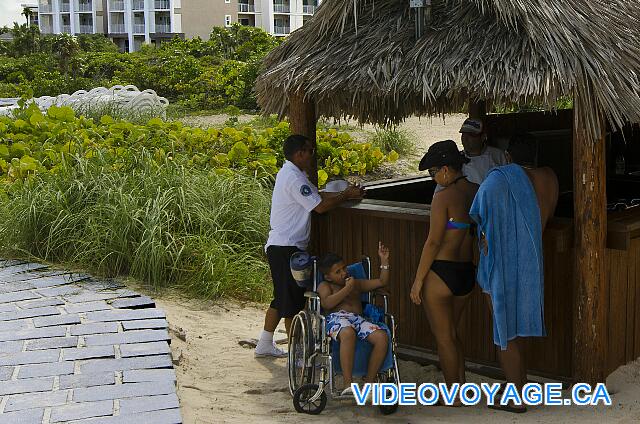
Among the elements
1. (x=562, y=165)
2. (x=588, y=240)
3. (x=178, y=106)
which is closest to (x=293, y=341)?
(x=588, y=240)

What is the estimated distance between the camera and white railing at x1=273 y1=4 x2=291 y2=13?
259ft

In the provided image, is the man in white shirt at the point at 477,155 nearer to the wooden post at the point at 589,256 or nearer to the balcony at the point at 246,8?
the wooden post at the point at 589,256

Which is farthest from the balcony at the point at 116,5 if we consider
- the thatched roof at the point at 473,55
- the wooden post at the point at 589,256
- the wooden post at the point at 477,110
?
the wooden post at the point at 589,256

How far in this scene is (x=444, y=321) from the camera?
552 centimetres

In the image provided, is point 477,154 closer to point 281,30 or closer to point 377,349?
point 377,349

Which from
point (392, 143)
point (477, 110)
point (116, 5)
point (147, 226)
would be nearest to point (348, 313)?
point (147, 226)

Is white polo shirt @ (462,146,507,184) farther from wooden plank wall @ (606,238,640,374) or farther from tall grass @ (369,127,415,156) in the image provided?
tall grass @ (369,127,415,156)

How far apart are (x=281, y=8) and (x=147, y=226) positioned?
241ft

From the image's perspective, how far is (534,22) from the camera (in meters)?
5.45

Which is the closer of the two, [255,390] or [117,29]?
[255,390]

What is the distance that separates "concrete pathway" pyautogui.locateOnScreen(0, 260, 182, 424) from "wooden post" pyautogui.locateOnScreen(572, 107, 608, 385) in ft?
8.01

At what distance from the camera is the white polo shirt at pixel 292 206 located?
20.2 ft

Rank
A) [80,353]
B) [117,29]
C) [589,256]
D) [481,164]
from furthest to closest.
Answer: [117,29] < [481,164] < [80,353] < [589,256]

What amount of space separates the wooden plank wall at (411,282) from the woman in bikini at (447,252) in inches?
23.5
